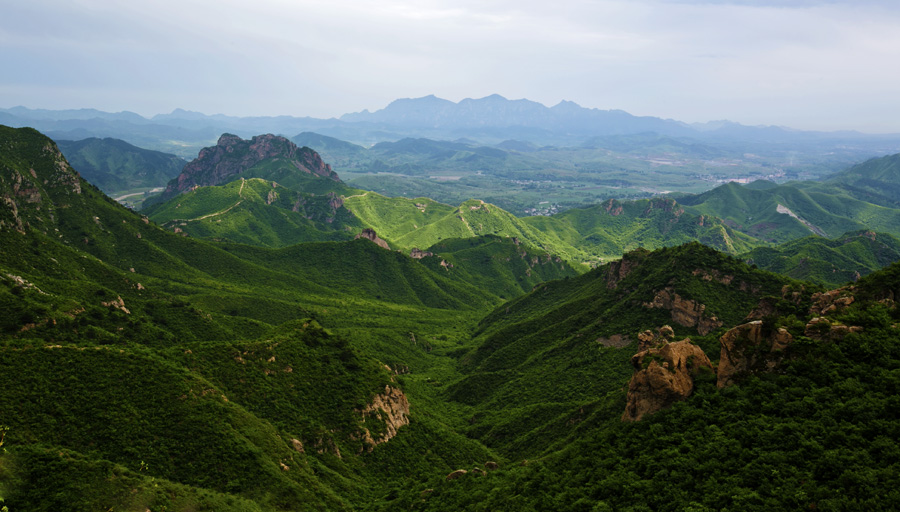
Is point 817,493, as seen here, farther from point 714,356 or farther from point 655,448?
point 714,356

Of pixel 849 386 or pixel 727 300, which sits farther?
pixel 727 300

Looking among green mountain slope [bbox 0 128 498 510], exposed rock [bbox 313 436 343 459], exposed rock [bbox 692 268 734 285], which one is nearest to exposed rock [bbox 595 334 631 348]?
exposed rock [bbox 692 268 734 285]

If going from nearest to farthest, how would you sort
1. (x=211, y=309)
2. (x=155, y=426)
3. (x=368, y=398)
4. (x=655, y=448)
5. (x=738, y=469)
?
(x=738, y=469)
(x=655, y=448)
(x=155, y=426)
(x=368, y=398)
(x=211, y=309)

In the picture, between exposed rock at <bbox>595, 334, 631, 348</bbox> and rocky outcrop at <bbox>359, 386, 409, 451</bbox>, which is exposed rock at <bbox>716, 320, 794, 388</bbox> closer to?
rocky outcrop at <bbox>359, 386, 409, 451</bbox>

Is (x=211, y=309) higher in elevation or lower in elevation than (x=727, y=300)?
lower

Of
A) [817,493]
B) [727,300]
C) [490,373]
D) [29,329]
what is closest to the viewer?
[817,493]

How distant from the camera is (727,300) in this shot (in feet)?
Answer: 378

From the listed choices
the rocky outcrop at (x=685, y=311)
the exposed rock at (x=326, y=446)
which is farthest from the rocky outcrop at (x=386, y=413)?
the rocky outcrop at (x=685, y=311)

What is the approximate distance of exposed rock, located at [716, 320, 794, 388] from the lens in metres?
53.2

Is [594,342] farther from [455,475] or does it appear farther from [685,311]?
[455,475]

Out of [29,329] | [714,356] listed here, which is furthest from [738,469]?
[29,329]

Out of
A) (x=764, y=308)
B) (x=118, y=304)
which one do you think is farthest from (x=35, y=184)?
(x=764, y=308)

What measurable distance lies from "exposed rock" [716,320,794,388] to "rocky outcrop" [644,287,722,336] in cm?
5573

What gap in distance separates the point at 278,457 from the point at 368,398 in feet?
87.8
